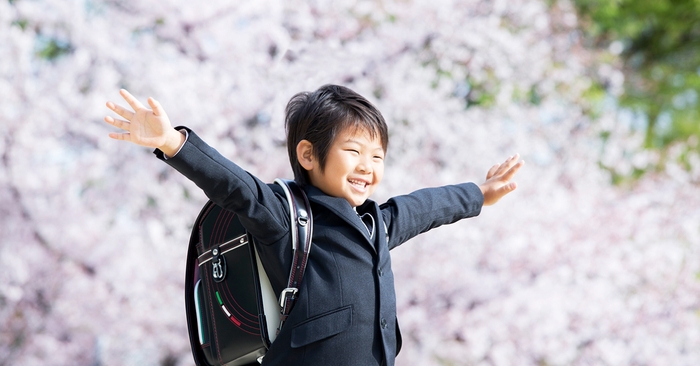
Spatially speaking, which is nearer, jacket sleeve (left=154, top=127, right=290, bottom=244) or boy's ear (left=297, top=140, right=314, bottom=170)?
jacket sleeve (left=154, top=127, right=290, bottom=244)

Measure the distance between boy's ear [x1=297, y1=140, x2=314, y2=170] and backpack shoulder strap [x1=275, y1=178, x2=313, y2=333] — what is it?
15 cm

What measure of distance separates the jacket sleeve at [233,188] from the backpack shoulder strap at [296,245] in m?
0.02

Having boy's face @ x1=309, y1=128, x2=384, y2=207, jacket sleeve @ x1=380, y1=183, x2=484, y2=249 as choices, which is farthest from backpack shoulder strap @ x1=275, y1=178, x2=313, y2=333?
jacket sleeve @ x1=380, y1=183, x2=484, y2=249

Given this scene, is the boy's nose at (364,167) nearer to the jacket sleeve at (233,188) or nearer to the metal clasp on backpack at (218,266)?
the jacket sleeve at (233,188)

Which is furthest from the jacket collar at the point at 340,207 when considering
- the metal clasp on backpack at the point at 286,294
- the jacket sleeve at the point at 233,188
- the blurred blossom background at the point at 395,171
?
the blurred blossom background at the point at 395,171

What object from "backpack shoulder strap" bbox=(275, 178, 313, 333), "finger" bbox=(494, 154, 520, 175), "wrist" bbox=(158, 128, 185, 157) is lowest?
"backpack shoulder strap" bbox=(275, 178, 313, 333)

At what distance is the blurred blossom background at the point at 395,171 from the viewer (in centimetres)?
371

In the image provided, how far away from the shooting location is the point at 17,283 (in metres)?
3.61

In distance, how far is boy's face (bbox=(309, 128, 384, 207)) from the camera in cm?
162

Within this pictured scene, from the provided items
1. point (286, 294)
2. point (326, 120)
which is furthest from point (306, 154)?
point (286, 294)

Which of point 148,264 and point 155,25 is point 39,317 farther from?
point 155,25

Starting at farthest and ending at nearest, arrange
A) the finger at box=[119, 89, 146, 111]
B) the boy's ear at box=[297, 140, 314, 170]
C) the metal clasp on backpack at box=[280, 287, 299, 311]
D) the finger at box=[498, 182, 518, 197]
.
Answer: the finger at box=[498, 182, 518, 197], the boy's ear at box=[297, 140, 314, 170], the metal clasp on backpack at box=[280, 287, 299, 311], the finger at box=[119, 89, 146, 111]

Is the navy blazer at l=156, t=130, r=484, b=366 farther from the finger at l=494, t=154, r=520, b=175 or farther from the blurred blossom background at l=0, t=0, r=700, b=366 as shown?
the blurred blossom background at l=0, t=0, r=700, b=366

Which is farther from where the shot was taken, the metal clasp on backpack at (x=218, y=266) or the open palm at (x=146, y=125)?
the metal clasp on backpack at (x=218, y=266)
